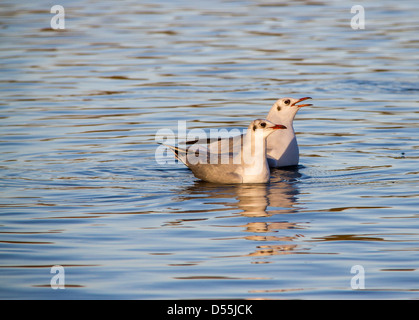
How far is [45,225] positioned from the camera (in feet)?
32.2

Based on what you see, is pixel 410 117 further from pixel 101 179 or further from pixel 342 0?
pixel 342 0

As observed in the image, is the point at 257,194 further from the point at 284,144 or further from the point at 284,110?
the point at 284,110

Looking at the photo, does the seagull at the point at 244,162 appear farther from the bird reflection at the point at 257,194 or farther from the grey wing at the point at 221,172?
the bird reflection at the point at 257,194

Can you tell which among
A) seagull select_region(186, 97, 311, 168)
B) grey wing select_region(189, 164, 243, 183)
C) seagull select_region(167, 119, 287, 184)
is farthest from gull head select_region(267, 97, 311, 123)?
grey wing select_region(189, 164, 243, 183)

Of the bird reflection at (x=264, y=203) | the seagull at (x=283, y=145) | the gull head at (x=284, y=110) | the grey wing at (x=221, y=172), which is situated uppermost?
the gull head at (x=284, y=110)

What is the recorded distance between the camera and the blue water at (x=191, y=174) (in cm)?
816

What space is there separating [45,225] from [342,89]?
Result: 10.2 meters

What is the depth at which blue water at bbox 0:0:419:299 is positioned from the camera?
8.16 meters

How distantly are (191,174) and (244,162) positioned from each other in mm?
1169

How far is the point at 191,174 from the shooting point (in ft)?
41.7

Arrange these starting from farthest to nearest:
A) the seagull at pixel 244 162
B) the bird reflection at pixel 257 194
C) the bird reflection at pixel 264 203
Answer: the seagull at pixel 244 162
the bird reflection at pixel 257 194
the bird reflection at pixel 264 203

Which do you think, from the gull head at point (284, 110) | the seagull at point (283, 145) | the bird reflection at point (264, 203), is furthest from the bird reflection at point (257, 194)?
the gull head at point (284, 110)

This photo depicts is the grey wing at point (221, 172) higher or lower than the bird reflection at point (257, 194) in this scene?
higher

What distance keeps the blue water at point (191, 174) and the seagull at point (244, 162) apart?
0.65 feet
